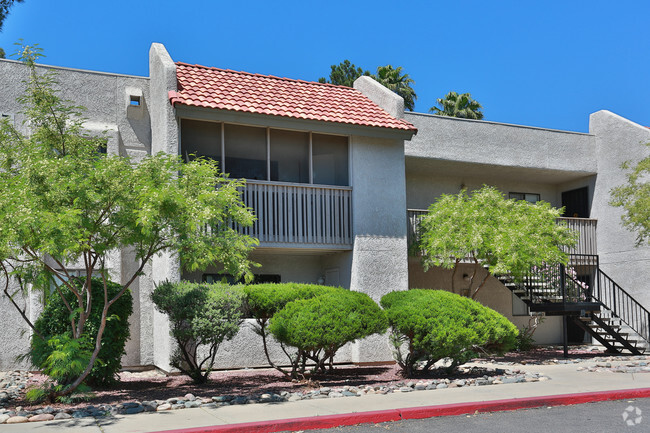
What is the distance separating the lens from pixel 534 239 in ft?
53.4

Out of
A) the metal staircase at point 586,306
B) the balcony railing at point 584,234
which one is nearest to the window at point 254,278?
the metal staircase at point 586,306

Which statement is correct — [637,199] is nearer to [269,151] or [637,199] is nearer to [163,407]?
[269,151]

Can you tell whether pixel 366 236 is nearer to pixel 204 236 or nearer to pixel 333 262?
pixel 333 262

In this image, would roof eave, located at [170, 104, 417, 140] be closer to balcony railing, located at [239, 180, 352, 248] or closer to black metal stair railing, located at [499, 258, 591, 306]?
balcony railing, located at [239, 180, 352, 248]

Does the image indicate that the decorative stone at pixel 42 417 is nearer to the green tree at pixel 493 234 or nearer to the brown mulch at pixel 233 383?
the brown mulch at pixel 233 383

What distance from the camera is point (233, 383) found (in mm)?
12625

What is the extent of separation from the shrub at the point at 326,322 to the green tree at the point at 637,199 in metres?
9.02

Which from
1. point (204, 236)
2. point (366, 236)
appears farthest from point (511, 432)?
point (366, 236)

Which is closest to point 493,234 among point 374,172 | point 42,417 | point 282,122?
point 374,172

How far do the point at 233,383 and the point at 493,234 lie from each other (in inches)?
294

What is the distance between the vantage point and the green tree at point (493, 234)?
15906mm

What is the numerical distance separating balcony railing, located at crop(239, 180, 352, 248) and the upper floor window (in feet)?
1.34

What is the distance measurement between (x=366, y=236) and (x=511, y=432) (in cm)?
906

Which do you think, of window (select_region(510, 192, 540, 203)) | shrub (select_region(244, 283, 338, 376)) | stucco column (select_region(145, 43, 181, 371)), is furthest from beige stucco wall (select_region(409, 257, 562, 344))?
shrub (select_region(244, 283, 338, 376))
